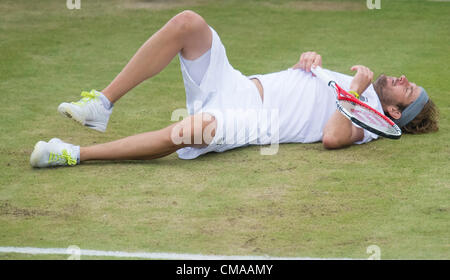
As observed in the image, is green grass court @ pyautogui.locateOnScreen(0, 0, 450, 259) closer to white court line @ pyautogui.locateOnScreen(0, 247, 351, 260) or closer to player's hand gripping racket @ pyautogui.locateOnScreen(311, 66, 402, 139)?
white court line @ pyautogui.locateOnScreen(0, 247, 351, 260)

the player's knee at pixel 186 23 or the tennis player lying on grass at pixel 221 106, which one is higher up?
the player's knee at pixel 186 23

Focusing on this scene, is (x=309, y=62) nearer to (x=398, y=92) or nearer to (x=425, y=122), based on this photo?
(x=398, y=92)

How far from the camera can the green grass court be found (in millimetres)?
4852

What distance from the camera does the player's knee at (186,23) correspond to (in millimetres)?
6191

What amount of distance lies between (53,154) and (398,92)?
283 cm

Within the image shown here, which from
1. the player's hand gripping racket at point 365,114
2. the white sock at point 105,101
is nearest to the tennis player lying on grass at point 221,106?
the white sock at point 105,101

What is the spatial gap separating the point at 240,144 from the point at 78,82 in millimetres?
2505

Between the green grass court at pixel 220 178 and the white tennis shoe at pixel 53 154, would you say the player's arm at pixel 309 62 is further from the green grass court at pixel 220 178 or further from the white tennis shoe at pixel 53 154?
the white tennis shoe at pixel 53 154

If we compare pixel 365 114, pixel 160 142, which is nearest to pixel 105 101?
pixel 160 142

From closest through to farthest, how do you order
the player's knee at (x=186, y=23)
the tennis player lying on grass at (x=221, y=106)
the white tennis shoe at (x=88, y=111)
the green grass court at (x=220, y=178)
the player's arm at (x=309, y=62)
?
the green grass court at (x=220, y=178), the white tennis shoe at (x=88, y=111), the tennis player lying on grass at (x=221, y=106), the player's knee at (x=186, y=23), the player's arm at (x=309, y=62)

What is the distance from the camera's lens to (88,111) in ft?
19.6

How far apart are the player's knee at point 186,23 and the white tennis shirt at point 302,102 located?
31.6 inches

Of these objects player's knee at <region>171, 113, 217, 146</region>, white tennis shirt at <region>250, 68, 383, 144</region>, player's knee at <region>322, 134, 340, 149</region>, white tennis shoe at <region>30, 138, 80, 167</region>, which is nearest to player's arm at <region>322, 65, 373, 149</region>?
player's knee at <region>322, 134, 340, 149</region>

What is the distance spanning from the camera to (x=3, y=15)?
1120cm
